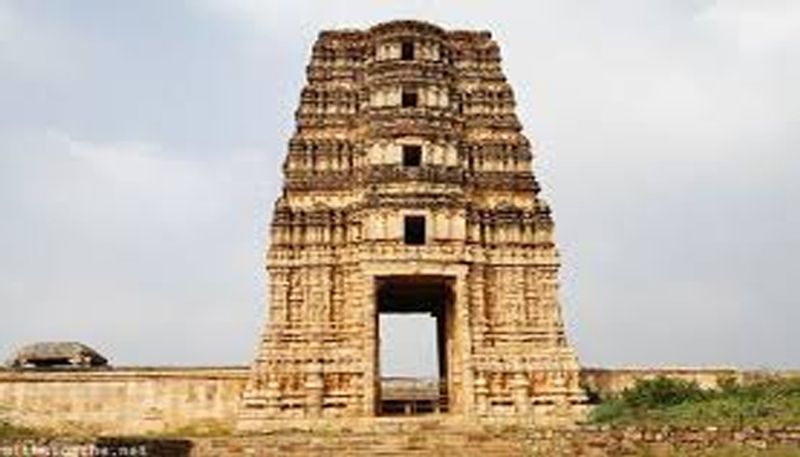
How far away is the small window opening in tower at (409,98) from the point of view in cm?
3036

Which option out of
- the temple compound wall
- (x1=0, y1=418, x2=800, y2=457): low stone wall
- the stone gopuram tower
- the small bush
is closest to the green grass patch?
the small bush

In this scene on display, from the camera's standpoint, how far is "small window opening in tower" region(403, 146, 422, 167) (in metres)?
29.5

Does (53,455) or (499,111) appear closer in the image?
(53,455)

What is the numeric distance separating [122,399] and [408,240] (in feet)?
28.6

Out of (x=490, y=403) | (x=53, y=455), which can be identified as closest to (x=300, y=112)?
(x=490, y=403)

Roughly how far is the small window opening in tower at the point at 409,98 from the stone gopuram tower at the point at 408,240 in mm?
43

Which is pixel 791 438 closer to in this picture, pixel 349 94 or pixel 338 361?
pixel 338 361

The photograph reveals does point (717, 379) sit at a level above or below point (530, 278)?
below

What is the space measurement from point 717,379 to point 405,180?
10.4 meters

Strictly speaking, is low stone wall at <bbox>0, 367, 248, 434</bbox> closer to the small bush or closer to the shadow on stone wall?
the shadow on stone wall

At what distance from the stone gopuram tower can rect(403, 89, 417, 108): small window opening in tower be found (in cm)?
4

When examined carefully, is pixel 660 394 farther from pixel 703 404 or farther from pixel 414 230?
pixel 414 230

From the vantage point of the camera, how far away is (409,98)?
100.0ft

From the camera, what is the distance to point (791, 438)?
21.6 meters
